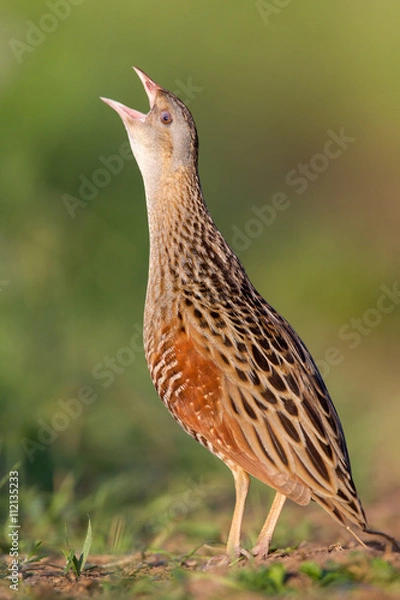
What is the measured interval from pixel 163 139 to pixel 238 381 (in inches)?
62.0

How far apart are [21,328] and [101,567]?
8.31 ft

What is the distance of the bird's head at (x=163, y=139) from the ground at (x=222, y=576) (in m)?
1.95

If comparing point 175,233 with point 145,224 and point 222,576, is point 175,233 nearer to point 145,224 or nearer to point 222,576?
point 222,576

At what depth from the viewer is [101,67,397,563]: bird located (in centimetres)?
470

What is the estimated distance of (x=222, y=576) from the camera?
13.9 ft

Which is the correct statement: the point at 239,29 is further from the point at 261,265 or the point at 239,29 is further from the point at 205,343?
the point at 205,343

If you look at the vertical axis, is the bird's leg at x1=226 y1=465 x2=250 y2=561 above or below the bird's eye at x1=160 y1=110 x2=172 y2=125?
below

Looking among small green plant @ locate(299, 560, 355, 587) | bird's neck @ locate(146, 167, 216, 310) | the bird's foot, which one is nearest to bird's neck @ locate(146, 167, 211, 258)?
bird's neck @ locate(146, 167, 216, 310)

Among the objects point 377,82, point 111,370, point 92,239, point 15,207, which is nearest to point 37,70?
point 92,239

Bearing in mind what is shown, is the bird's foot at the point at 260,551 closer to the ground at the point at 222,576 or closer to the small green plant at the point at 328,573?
the ground at the point at 222,576

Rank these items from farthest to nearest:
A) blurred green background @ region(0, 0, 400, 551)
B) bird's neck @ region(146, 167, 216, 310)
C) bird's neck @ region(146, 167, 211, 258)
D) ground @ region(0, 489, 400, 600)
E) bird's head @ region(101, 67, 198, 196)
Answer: blurred green background @ region(0, 0, 400, 551) → bird's head @ region(101, 67, 198, 196) → bird's neck @ region(146, 167, 211, 258) → bird's neck @ region(146, 167, 216, 310) → ground @ region(0, 489, 400, 600)

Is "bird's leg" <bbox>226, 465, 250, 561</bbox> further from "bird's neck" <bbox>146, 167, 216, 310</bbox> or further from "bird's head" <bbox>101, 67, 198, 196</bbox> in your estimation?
"bird's head" <bbox>101, 67, 198, 196</bbox>

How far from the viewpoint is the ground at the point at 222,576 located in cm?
410

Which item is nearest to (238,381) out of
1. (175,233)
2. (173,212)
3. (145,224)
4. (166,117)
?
(175,233)
